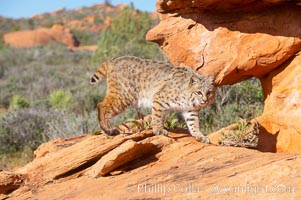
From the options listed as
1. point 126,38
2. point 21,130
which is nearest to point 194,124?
point 21,130

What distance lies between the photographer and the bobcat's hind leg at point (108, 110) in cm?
780

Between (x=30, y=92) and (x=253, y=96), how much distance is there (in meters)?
11.8

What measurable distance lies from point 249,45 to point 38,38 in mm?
45658

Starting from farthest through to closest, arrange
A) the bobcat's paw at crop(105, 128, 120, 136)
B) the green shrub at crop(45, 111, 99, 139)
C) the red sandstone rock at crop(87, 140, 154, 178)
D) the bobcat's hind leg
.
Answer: the green shrub at crop(45, 111, 99, 139) → the bobcat's hind leg → the bobcat's paw at crop(105, 128, 120, 136) → the red sandstone rock at crop(87, 140, 154, 178)

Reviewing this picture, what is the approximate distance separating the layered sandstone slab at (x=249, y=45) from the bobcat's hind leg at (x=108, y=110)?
123cm

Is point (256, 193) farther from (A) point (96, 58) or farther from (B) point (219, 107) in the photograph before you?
(A) point (96, 58)

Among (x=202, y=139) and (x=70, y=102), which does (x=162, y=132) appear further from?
(x=70, y=102)

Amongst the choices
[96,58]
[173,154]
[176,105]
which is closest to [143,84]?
[176,105]

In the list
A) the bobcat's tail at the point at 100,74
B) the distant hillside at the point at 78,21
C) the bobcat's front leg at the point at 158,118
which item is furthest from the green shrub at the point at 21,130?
the distant hillside at the point at 78,21

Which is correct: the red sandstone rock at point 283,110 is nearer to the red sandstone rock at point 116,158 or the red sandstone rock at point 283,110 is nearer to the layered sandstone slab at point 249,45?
the layered sandstone slab at point 249,45

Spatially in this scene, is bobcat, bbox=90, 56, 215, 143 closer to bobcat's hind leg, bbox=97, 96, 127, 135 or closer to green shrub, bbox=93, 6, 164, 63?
bobcat's hind leg, bbox=97, 96, 127, 135

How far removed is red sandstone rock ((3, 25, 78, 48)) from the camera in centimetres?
4944

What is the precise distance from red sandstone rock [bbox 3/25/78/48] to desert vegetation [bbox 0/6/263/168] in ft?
64.7

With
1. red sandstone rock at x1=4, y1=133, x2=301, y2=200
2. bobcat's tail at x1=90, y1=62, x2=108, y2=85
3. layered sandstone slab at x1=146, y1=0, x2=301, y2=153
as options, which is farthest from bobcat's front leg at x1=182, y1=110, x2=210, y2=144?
bobcat's tail at x1=90, y1=62, x2=108, y2=85
